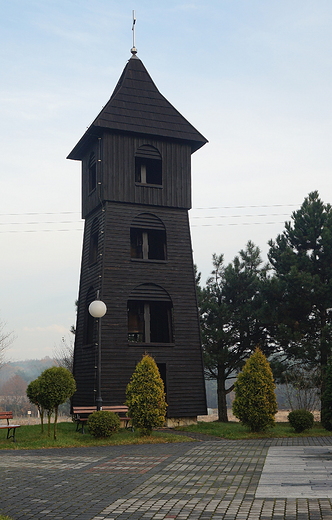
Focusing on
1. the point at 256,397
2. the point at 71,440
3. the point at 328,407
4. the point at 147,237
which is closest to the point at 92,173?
the point at 147,237

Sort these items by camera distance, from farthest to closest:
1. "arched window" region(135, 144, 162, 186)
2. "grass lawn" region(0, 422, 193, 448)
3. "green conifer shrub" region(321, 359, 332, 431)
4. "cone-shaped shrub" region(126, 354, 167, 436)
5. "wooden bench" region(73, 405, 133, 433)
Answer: "arched window" region(135, 144, 162, 186), "wooden bench" region(73, 405, 133, 433), "cone-shaped shrub" region(126, 354, 167, 436), "grass lawn" region(0, 422, 193, 448), "green conifer shrub" region(321, 359, 332, 431)

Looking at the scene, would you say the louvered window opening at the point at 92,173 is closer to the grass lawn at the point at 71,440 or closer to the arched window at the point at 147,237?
the arched window at the point at 147,237

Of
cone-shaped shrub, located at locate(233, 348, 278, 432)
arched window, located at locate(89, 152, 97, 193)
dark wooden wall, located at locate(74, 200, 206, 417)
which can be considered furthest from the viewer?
arched window, located at locate(89, 152, 97, 193)

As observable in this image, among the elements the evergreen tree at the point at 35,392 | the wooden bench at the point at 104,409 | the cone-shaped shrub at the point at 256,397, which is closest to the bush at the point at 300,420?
the cone-shaped shrub at the point at 256,397

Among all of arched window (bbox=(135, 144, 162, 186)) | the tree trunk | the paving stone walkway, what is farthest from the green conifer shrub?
the tree trunk

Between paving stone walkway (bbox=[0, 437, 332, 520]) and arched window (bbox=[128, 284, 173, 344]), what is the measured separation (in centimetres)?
1069

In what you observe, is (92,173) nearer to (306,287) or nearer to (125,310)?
(125,310)

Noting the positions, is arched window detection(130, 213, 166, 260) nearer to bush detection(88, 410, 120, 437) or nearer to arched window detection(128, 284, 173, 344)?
arched window detection(128, 284, 173, 344)

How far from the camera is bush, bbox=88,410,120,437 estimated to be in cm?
1738

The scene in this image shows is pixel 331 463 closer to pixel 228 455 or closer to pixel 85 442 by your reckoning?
pixel 228 455

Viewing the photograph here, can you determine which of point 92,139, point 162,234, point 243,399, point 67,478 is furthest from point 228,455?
point 92,139

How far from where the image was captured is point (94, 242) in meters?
27.6

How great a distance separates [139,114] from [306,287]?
36.6 ft

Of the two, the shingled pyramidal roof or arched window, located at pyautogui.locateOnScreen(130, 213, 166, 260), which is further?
arched window, located at pyautogui.locateOnScreen(130, 213, 166, 260)
